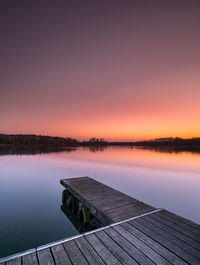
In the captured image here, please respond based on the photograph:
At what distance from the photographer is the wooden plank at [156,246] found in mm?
2245

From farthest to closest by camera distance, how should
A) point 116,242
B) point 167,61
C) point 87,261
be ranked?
point 167,61 → point 116,242 → point 87,261

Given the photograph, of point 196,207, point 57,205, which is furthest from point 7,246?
point 196,207

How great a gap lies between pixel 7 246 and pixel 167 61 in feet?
56.5

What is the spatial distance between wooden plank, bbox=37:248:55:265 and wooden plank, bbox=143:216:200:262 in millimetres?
2215

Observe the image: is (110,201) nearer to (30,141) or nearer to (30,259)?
(30,259)

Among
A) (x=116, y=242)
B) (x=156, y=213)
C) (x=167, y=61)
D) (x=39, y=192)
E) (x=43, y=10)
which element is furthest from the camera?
(x=167, y=61)

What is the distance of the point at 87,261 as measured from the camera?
219 centimetres

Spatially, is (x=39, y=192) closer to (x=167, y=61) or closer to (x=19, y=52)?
(x=19, y=52)

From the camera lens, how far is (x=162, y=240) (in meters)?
2.76

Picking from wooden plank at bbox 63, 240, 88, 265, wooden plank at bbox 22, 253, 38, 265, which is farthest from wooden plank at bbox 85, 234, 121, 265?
wooden plank at bbox 22, 253, 38, 265

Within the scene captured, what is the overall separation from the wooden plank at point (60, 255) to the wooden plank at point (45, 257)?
64 millimetres

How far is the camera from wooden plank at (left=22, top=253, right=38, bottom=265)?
6.99 ft

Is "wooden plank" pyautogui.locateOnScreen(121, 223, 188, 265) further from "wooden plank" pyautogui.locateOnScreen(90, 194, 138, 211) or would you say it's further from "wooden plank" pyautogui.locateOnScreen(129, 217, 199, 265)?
"wooden plank" pyautogui.locateOnScreen(90, 194, 138, 211)

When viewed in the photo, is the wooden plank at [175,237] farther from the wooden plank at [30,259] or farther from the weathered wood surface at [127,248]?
the wooden plank at [30,259]
